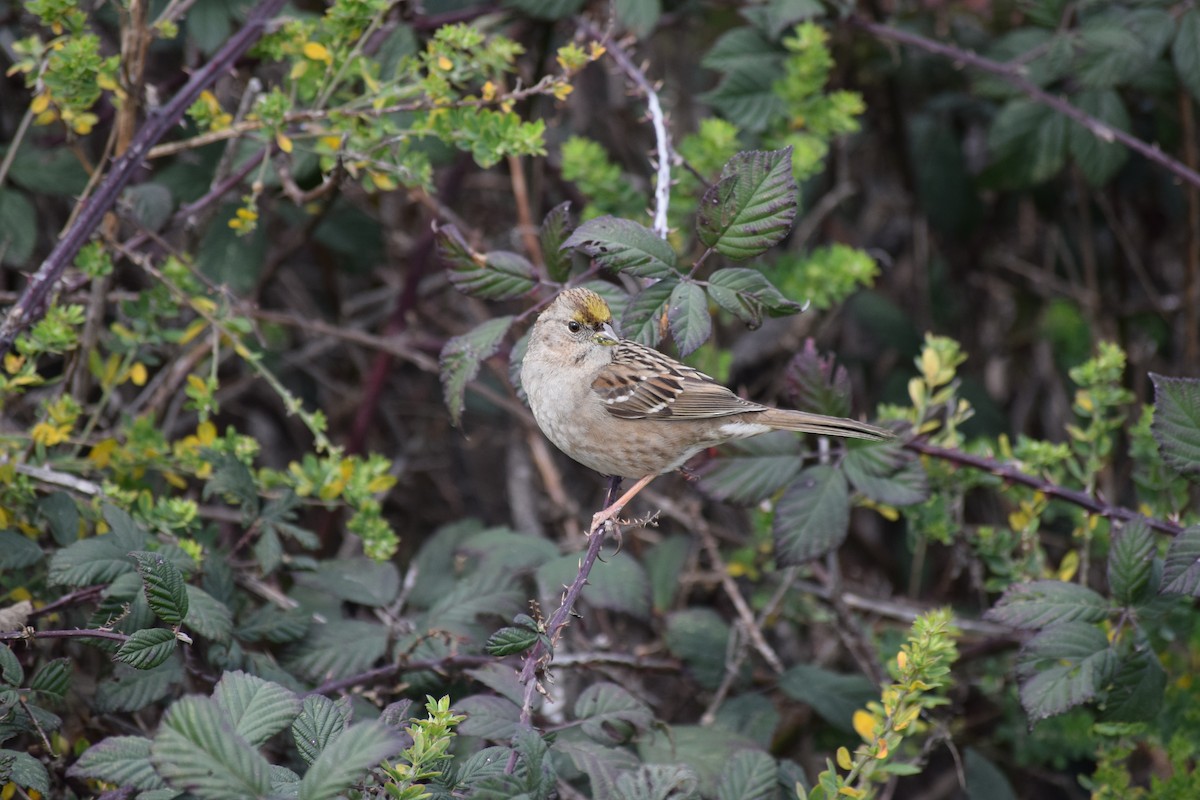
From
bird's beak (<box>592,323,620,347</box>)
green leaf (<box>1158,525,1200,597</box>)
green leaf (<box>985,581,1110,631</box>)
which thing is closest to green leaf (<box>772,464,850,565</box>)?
green leaf (<box>985,581,1110,631</box>)

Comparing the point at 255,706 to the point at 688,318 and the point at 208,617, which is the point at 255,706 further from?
the point at 688,318

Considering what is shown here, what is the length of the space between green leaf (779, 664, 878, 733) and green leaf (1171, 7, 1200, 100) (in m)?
2.40

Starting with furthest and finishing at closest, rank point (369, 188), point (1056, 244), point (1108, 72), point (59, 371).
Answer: point (1056, 244) < point (59, 371) < point (1108, 72) < point (369, 188)

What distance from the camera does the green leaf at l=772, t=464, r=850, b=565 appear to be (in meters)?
2.88

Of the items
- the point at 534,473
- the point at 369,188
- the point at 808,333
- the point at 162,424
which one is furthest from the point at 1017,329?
the point at 162,424

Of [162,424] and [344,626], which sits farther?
[162,424]

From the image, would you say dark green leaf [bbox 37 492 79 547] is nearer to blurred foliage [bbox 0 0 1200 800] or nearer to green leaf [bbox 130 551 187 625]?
blurred foliage [bbox 0 0 1200 800]

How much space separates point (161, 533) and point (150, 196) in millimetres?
1109

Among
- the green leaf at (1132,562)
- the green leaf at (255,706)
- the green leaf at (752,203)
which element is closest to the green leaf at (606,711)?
the green leaf at (255,706)

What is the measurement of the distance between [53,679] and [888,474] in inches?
85.3

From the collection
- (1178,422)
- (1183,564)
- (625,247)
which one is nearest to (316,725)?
(625,247)

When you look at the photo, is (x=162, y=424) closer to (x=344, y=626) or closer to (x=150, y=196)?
(x=150, y=196)

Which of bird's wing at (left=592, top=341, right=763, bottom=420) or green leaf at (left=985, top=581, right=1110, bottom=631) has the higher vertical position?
bird's wing at (left=592, top=341, right=763, bottom=420)

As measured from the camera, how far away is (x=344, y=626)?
9.59 feet
